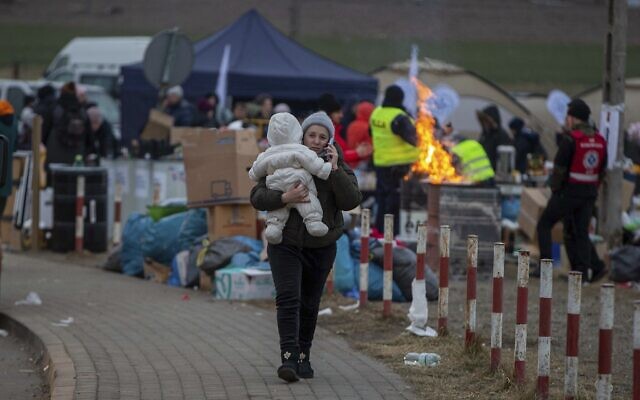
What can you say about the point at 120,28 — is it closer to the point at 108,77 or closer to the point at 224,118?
the point at 108,77

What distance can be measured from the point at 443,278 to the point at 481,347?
2.36ft

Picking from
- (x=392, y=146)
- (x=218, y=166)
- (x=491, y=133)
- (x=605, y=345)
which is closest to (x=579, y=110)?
(x=392, y=146)

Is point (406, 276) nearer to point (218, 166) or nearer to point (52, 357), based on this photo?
point (218, 166)

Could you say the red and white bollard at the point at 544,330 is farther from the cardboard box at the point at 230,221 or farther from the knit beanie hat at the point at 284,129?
the cardboard box at the point at 230,221

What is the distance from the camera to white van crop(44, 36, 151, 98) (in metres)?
38.0

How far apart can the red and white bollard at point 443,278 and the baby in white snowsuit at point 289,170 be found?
149 centimetres

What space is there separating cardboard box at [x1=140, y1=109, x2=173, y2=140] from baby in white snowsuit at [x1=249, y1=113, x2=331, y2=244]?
1567 centimetres

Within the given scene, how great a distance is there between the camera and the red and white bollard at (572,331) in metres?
7.82

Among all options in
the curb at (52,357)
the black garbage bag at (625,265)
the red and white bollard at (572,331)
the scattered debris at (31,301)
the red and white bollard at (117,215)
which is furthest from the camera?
Answer: the red and white bollard at (117,215)

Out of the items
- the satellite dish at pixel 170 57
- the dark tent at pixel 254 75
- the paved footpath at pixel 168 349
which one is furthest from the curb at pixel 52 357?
the dark tent at pixel 254 75

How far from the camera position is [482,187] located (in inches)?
643

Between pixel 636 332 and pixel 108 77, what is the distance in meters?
31.8

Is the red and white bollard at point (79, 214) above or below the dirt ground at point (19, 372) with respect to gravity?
above

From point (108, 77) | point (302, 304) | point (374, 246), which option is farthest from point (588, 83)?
point (302, 304)
